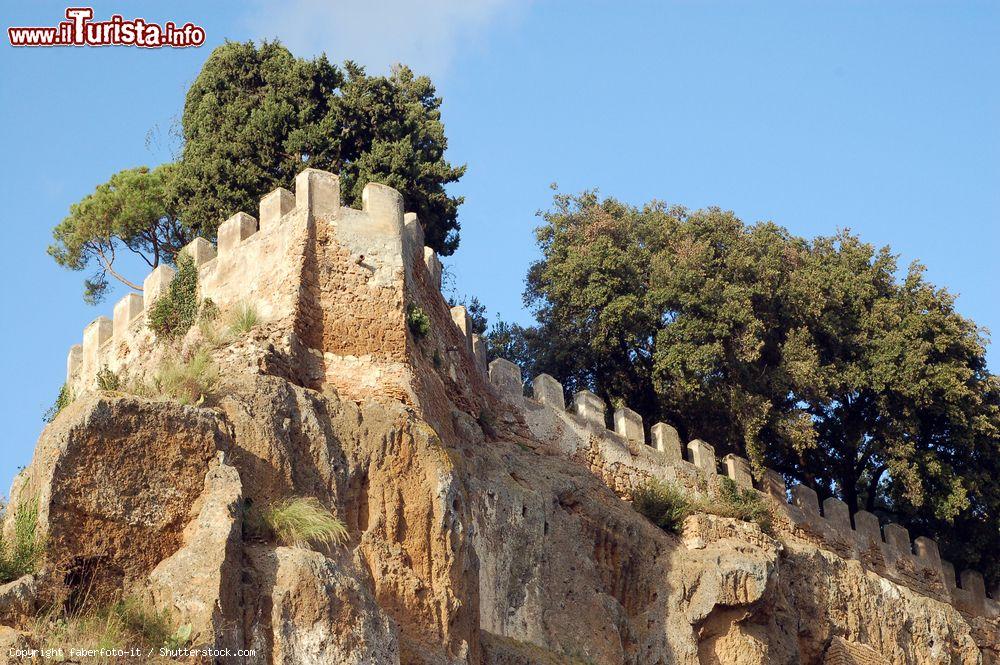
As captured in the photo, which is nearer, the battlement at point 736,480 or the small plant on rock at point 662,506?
the small plant on rock at point 662,506

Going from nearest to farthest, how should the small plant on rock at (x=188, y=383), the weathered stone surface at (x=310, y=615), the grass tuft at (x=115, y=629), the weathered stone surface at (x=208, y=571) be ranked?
1. the grass tuft at (x=115, y=629)
2. the weathered stone surface at (x=208, y=571)
3. the weathered stone surface at (x=310, y=615)
4. the small plant on rock at (x=188, y=383)

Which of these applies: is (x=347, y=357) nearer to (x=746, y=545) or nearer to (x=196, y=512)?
(x=196, y=512)

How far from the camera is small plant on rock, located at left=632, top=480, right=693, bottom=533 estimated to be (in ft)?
83.7

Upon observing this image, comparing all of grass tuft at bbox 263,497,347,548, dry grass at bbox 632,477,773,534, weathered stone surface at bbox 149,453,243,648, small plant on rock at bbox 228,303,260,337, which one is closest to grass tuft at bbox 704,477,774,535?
dry grass at bbox 632,477,773,534

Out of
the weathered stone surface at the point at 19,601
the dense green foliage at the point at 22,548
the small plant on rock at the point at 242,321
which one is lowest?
the weathered stone surface at the point at 19,601

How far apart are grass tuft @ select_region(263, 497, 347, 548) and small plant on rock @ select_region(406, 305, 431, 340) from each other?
4.33 m

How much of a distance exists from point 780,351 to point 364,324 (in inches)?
456

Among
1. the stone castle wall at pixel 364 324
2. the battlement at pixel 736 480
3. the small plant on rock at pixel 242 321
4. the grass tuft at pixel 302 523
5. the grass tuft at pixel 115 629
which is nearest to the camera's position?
the grass tuft at pixel 115 629

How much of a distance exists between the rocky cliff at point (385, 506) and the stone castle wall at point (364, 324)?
38mm

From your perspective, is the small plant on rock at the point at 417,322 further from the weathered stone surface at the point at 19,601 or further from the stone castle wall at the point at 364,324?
the weathered stone surface at the point at 19,601

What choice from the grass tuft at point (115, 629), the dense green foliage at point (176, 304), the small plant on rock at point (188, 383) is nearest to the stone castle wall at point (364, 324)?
the dense green foliage at point (176, 304)

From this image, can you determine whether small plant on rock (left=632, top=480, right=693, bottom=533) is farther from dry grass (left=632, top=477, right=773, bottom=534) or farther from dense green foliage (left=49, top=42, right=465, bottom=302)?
dense green foliage (left=49, top=42, right=465, bottom=302)

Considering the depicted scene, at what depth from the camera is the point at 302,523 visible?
17203mm

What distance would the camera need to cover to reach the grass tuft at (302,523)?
1697cm
